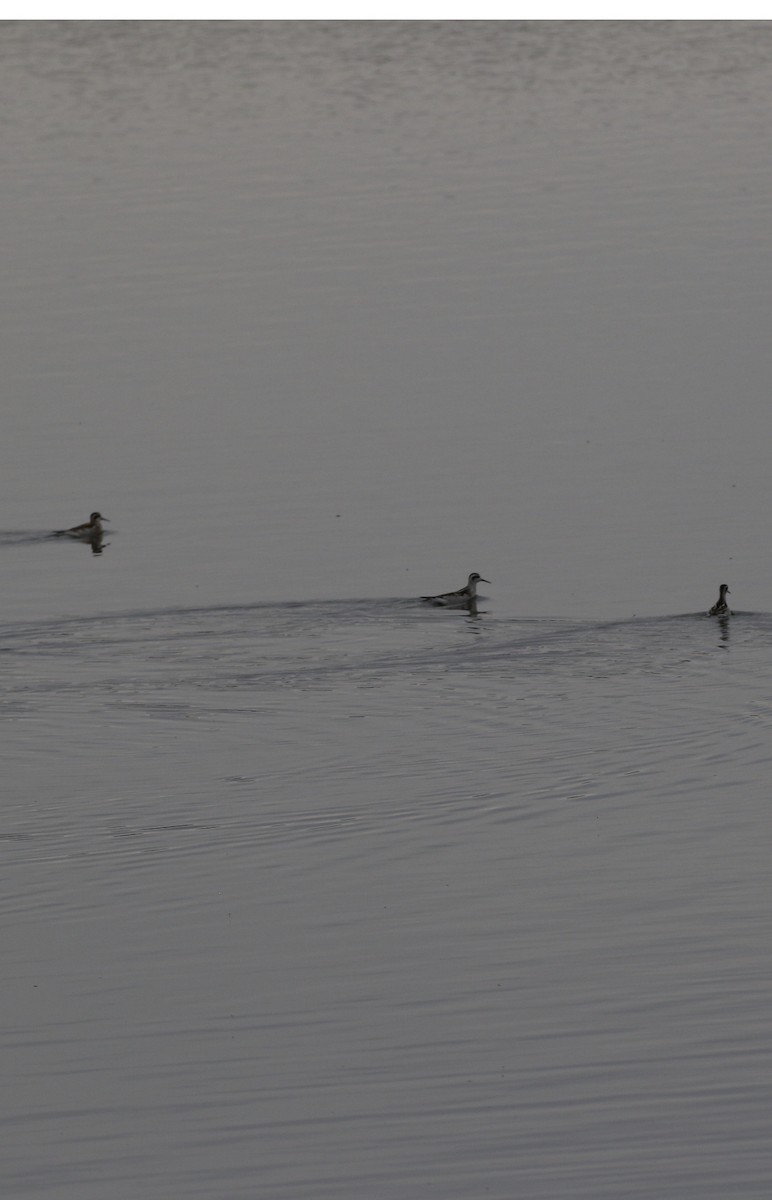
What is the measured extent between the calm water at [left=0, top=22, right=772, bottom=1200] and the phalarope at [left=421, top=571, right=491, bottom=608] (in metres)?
0.27

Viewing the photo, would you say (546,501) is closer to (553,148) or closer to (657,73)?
(553,148)

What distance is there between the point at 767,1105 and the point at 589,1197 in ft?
4.60

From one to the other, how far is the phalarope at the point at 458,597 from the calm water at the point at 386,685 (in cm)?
27

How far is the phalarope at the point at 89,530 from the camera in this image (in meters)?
25.6

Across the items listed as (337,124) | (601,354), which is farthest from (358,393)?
(337,124)

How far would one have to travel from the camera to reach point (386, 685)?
20.2 metres

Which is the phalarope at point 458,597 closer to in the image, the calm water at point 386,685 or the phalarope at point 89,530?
the calm water at point 386,685

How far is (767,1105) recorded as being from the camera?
11.7m

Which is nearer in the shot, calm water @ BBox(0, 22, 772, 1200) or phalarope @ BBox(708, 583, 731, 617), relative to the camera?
calm water @ BBox(0, 22, 772, 1200)

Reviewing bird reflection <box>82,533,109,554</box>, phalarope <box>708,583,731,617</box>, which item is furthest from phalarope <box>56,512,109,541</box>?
phalarope <box>708,583,731,617</box>

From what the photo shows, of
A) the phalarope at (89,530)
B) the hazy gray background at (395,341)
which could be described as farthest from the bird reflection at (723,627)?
the phalarope at (89,530)

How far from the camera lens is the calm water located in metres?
11.9

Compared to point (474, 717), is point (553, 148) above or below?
above

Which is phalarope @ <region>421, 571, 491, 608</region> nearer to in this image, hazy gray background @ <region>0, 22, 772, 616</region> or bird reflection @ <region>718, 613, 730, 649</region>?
hazy gray background @ <region>0, 22, 772, 616</region>
